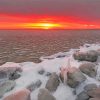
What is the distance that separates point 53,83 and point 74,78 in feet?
4.12

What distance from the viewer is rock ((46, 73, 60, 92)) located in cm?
1513

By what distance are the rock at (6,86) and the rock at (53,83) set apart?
6.78 ft

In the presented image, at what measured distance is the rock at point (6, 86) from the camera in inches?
591

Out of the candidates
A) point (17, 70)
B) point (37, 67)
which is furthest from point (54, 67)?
point (17, 70)

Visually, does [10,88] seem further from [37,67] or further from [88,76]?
[88,76]

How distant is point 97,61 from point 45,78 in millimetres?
4200

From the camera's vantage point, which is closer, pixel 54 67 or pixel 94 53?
pixel 54 67

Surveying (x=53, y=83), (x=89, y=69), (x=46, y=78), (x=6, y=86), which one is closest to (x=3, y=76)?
(x=6, y=86)

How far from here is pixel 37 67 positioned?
57.4ft

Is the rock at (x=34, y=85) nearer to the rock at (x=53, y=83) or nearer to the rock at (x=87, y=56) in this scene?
the rock at (x=53, y=83)

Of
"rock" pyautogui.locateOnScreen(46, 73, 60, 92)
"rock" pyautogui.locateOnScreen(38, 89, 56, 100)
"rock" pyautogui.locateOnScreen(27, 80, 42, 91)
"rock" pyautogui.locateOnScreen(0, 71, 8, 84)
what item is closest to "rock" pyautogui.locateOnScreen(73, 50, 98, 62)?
"rock" pyautogui.locateOnScreen(46, 73, 60, 92)

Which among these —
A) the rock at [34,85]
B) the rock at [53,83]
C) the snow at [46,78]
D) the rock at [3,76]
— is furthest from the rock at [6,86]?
the rock at [53,83]

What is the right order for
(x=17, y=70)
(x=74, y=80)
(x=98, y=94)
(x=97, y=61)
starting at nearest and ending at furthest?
(x=98, y=94)
(x=74, y=80)
(x=17, y=70)
(x=97, y=61)

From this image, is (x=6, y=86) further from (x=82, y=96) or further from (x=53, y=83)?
(x=82, y=96)
